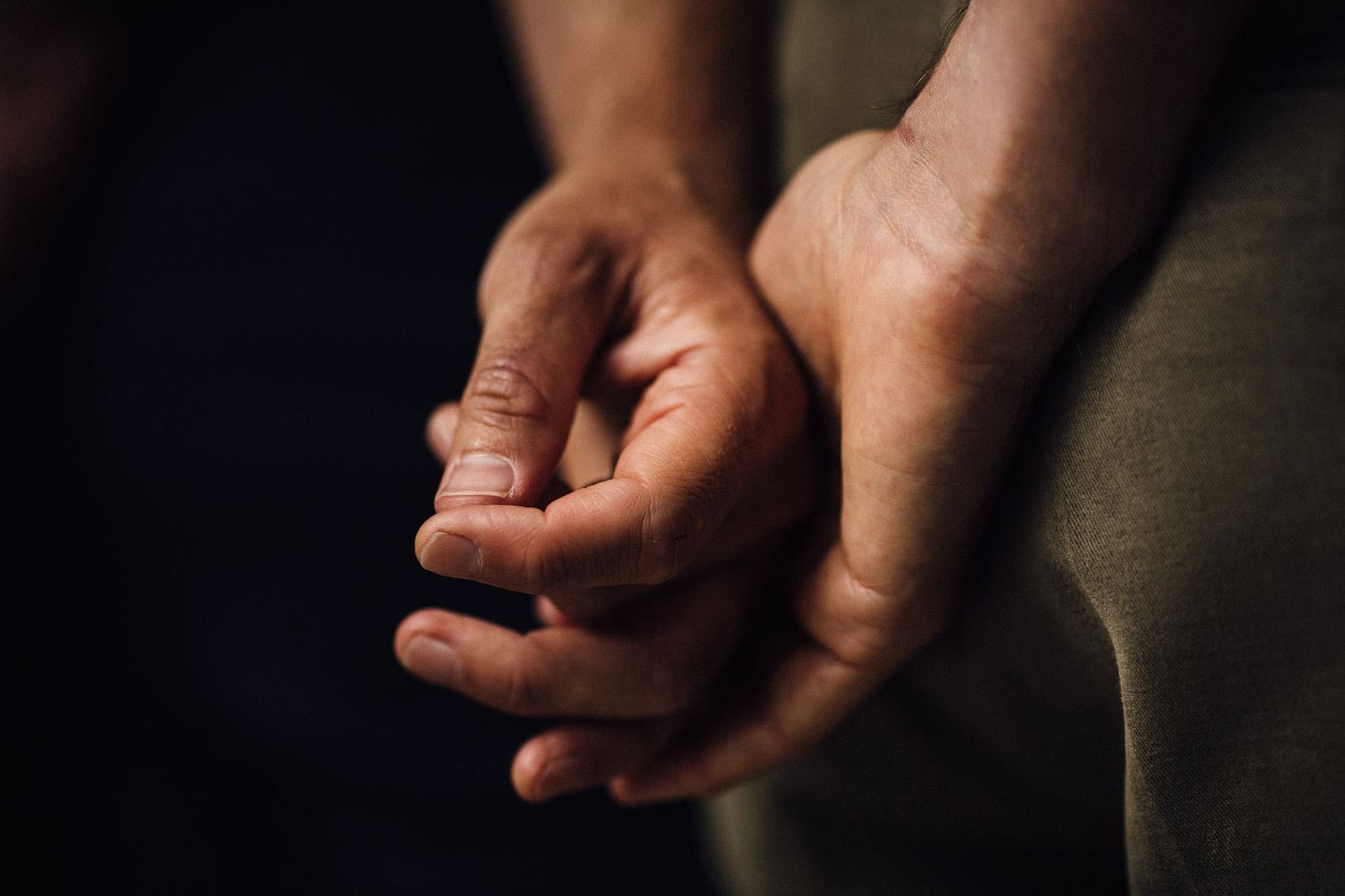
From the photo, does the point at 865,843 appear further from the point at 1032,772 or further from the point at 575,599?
the point at 575,599

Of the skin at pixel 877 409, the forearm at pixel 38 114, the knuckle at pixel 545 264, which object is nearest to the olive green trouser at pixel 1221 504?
the skin at pixel 877 409

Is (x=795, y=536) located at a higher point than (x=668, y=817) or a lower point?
higher

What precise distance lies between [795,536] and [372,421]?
44cm

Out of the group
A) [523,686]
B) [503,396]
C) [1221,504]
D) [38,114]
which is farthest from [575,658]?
[38,114]

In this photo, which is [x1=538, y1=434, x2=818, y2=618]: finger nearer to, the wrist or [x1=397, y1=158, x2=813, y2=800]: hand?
[x1=397, y1=158, x2=813, y2=800]: hand

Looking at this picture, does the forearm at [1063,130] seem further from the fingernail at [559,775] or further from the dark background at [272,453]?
the dark background at [272,453]

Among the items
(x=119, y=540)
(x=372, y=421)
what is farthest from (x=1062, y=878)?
(x=119, y=540)

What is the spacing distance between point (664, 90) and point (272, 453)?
Result: 44 cm

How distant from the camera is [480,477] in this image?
411 millimetres

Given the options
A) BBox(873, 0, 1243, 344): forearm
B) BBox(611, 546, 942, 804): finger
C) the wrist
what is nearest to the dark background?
the wrist

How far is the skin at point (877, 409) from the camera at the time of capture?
1.15 ft

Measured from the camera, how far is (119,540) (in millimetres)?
935

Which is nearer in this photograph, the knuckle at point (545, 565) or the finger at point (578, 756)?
the knuckle at point (545, 565)

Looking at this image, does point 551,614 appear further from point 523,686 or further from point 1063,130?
point 1063,130
